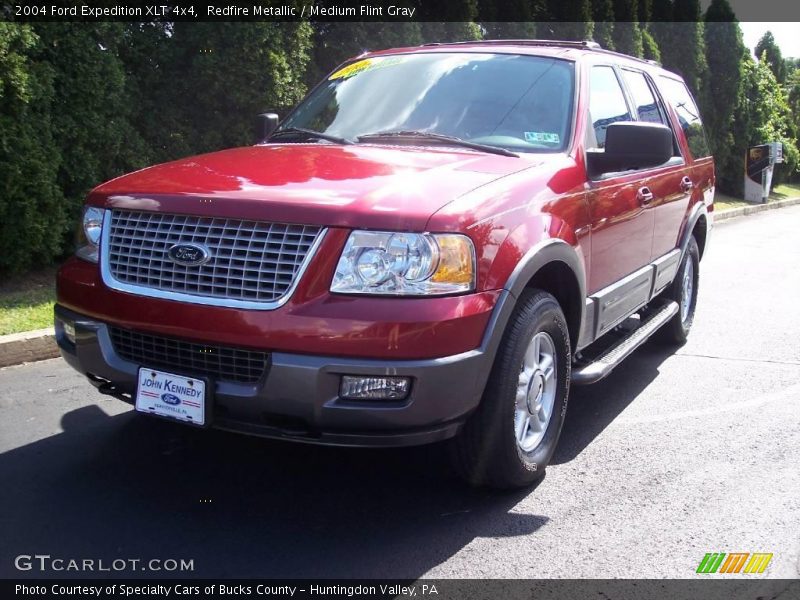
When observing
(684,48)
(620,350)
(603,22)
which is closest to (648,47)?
(603,22)

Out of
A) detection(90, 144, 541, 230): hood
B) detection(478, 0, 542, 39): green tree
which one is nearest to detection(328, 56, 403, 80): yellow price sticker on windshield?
detection(90, 144, 541, 230): hood

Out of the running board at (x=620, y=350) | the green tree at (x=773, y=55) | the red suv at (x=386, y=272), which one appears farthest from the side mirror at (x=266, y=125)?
the green tree at (x=773, y=55)

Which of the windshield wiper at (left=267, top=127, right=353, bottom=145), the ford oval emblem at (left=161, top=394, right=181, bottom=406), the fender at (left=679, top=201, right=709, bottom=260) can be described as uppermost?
the windshield wiper at (left=267, top=127, right=353, bottom=145)

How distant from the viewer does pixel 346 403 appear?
3.13 meters

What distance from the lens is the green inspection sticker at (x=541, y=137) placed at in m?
4.30

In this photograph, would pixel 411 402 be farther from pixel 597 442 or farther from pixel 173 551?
pixel 597 442

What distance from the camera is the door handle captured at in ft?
16.4

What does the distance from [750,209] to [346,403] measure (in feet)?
63.1

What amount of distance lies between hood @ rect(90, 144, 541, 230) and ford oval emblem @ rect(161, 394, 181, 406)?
2.36 feet

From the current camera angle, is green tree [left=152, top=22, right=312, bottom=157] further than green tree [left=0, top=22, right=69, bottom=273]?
Yes

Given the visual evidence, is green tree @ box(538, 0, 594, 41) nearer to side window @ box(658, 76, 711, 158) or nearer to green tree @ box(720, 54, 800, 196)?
green tree @ box(720, 54, 800, 196)

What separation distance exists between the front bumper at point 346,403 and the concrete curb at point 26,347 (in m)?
3.12

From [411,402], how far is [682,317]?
4.19 m

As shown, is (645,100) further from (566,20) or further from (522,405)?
(566,20)
